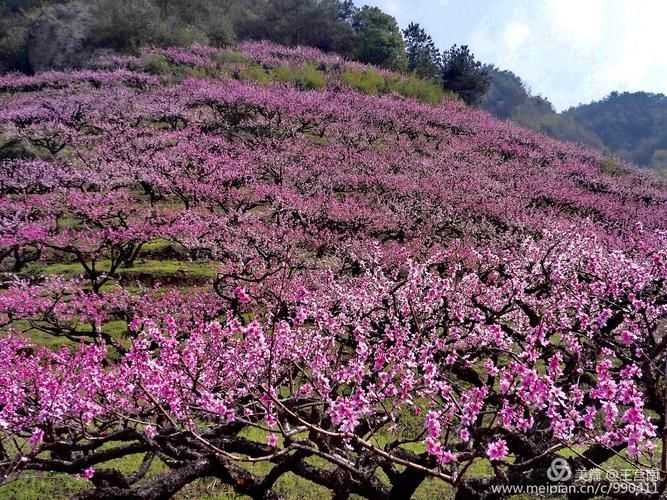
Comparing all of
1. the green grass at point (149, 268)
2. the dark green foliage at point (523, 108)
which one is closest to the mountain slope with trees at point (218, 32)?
the green grass at point (149, 268)

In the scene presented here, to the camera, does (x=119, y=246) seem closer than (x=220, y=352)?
No

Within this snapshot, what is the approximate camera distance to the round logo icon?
6.24 m

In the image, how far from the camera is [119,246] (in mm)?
16250

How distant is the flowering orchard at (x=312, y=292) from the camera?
222 inches

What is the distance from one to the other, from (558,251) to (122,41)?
176ft

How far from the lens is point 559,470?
20.8 feet

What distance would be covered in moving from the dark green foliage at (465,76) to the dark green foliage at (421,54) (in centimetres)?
279

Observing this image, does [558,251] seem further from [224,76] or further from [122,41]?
[122,41]

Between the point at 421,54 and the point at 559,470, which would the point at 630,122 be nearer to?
the point at 421,54

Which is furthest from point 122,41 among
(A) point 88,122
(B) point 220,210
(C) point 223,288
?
(C) point 223,288

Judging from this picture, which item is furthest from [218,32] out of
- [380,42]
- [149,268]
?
[149,268]

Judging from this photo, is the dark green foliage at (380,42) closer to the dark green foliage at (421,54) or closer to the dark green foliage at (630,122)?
the dark green foliage at (421,54)

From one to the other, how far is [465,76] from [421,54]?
419 inches

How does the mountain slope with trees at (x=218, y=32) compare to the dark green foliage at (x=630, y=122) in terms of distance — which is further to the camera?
the dark green foliage at (x=630, y=122)
